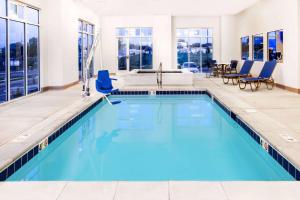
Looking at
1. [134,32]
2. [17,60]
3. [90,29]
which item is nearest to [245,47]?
[134,32]

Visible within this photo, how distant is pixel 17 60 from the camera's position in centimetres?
891

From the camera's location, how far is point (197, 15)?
1683 cm

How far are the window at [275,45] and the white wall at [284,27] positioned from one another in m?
0.17

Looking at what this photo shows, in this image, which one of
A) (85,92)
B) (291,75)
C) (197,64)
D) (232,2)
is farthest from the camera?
(197,64)

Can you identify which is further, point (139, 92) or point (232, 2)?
point (232, 2)

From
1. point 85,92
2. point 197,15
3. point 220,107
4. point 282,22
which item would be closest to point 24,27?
point 85,92

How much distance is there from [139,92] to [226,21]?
7.54 m

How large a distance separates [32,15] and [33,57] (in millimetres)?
1068

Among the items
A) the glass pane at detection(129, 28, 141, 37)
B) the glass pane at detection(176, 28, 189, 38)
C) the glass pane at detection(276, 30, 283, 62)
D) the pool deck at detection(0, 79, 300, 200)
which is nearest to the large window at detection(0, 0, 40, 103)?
the pool deck at detection(0, 79, 300, 200)

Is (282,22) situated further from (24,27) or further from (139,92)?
(24,27)

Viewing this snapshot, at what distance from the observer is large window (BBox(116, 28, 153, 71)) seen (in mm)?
17641
